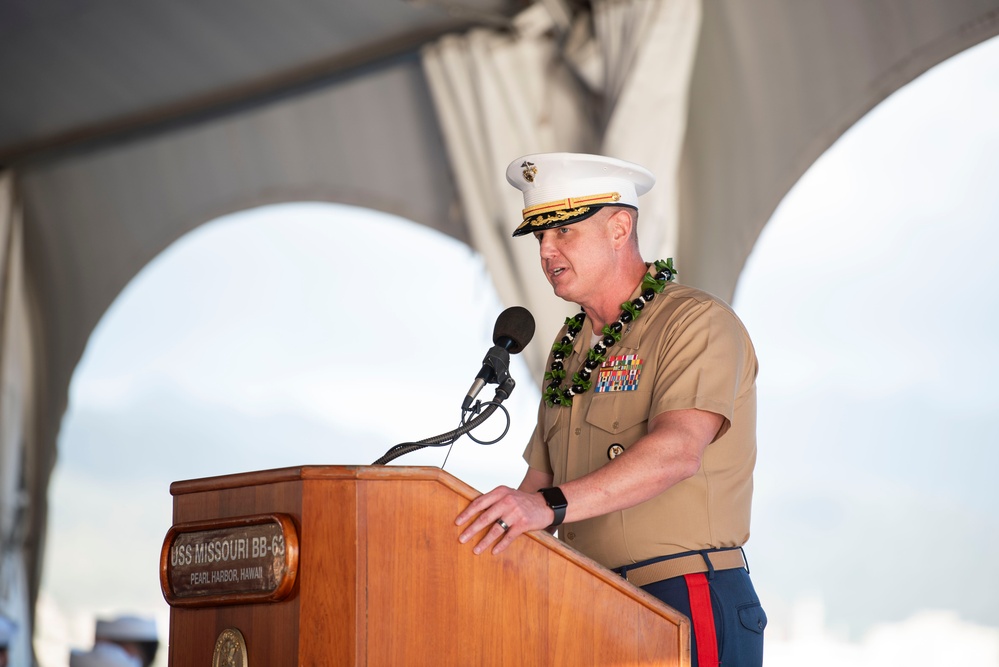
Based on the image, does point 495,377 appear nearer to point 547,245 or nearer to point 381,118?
point 547,245

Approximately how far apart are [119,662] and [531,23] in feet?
12.6

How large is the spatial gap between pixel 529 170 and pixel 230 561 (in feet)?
3.34

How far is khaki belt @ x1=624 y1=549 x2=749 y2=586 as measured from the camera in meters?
1.99

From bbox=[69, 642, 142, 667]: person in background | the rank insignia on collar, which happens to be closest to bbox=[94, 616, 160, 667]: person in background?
bbox=[69, 642, 142, 667]: person in background

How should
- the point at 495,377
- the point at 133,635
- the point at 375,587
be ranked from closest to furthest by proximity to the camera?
1. the point at 375,587
2. the point at 495,377
3. the point at 133,635

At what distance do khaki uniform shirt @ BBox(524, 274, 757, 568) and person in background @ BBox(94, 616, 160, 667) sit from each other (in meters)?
4.67

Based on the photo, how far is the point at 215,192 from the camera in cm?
639

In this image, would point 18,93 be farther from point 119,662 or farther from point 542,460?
point 542,460

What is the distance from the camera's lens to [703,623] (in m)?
1.94

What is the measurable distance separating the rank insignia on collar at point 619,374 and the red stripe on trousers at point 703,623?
38cm

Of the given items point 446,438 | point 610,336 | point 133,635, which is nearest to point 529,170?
point 610,336

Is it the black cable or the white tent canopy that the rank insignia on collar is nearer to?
the black cable

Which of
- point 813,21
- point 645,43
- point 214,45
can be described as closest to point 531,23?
point 645,43

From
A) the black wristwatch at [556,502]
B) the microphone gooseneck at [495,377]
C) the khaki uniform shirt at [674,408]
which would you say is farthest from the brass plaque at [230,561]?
the khaki uniform shirt at [674,408]
